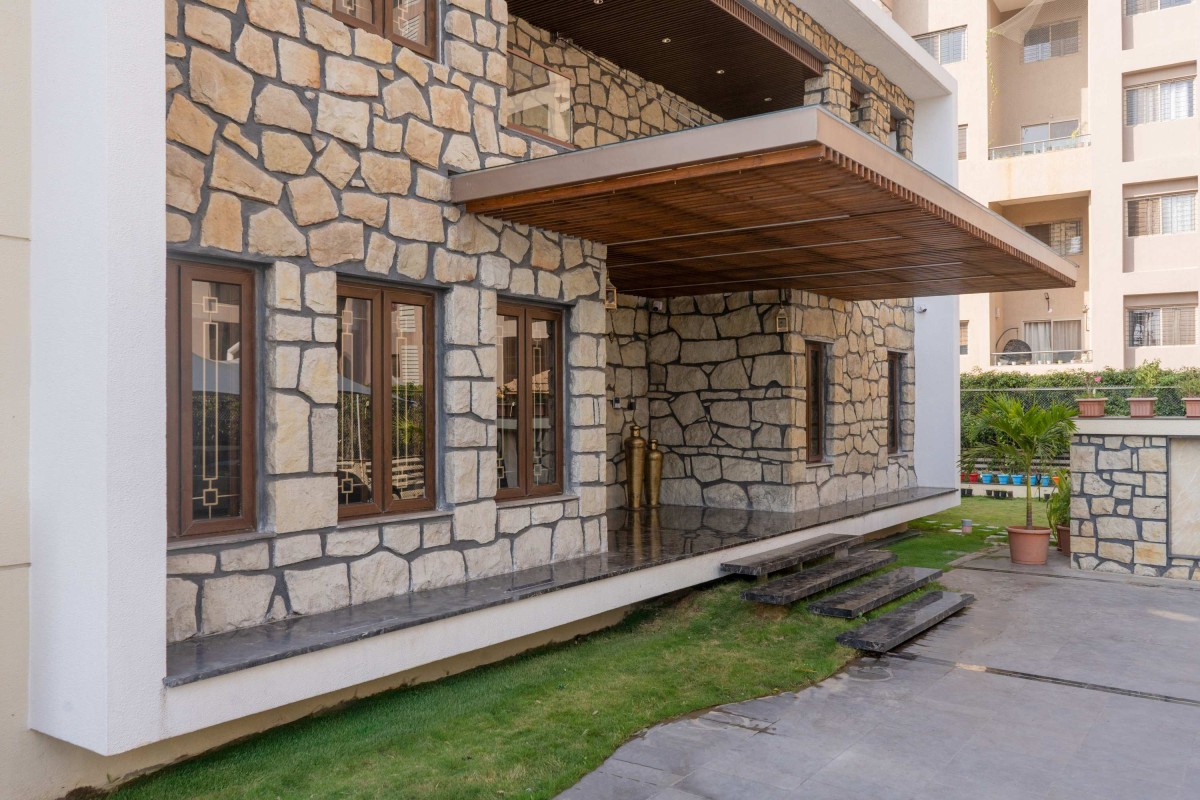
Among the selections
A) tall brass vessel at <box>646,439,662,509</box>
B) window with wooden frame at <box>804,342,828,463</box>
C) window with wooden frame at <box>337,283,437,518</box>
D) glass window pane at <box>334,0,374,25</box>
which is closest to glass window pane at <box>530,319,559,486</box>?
window with wooden frame at <box>337,283,437,518</box>

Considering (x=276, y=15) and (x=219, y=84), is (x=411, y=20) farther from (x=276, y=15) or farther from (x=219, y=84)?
(x=219, y=84)

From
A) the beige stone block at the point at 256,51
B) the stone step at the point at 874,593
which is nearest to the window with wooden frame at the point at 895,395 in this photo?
the stone step at the point at 874,593

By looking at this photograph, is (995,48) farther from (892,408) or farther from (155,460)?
(155,460)

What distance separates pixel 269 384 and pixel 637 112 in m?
6.34

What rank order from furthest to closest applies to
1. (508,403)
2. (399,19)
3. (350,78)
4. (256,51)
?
1. (508,403)
2. (399,19)
3. (350,78)
4. (256,51)

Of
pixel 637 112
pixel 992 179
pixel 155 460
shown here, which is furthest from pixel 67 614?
pixel 992 179

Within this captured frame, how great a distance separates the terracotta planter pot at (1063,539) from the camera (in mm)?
10359

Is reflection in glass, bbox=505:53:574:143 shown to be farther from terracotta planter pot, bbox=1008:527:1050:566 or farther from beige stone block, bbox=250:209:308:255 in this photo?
terracotta planter pot, bbox=1008:527:1050:566

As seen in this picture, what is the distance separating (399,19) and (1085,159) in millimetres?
23620

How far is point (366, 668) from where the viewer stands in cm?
475

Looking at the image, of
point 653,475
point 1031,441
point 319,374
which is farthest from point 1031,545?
point 319,374

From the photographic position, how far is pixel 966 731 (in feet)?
16.2

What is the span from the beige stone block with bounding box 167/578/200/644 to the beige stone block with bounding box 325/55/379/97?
287 cm

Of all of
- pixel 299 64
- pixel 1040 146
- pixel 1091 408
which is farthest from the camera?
pixel 1040 146
